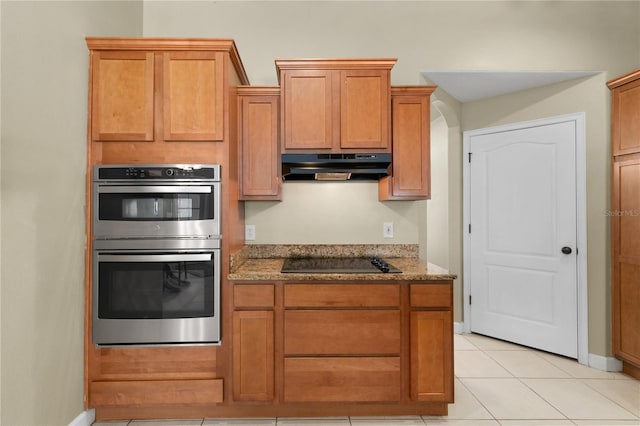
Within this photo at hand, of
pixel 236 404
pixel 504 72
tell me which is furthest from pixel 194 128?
pixel 504 72

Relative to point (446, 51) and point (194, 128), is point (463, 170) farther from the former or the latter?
point (194, 128)

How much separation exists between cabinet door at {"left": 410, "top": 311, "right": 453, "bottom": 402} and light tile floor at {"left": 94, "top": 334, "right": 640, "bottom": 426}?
0.71 feet

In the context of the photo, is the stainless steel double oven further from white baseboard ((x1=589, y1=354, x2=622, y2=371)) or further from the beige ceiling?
white baseboard ((x1=589, y1=354, x2=622, y2=371))

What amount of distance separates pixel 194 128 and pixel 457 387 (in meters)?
2.62

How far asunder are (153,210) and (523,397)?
282 cm

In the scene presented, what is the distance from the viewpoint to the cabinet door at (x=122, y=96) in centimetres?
218

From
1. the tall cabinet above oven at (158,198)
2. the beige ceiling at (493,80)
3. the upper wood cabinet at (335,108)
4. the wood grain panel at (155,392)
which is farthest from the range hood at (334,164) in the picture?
the wood grain panel at (155,392)

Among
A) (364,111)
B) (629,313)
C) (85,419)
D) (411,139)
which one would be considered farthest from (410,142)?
(85,419)

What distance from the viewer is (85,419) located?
2.14m

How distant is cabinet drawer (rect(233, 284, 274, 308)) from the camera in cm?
221

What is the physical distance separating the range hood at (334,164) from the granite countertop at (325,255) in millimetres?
633

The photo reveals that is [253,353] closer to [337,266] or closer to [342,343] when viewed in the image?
[342,343]

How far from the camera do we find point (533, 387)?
2693 mm

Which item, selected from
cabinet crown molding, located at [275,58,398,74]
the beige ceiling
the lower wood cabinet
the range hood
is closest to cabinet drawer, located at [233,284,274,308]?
the lower wood cabinet
